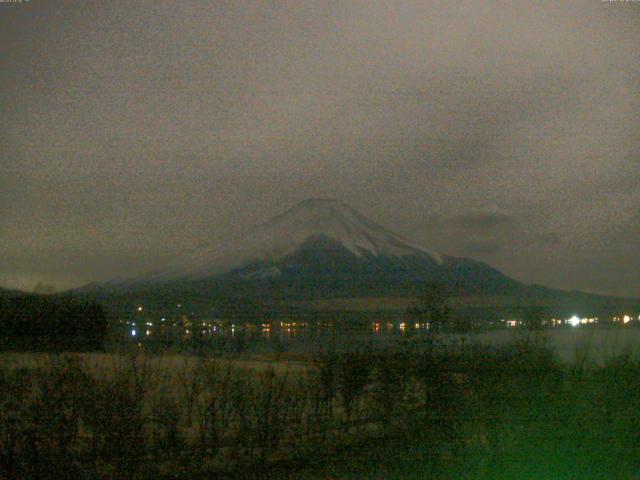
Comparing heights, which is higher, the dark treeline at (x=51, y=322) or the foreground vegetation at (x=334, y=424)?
the dark treeline at (x=51, y=322)

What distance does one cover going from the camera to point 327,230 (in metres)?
55.6

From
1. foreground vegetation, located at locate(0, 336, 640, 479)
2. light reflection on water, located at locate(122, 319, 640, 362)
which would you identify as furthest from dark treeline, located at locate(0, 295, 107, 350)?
foreground vegetation, located at locate(0, 336, 640, 479)

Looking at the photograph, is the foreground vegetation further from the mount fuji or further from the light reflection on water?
the mount fuji

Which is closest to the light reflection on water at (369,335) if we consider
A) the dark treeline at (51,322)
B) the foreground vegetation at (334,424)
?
the foreground vegetation at (334,424)

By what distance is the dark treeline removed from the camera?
20047mm

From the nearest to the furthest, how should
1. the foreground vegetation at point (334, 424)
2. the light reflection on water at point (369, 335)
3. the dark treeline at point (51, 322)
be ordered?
the foreground vegetation at point (334, 424) < the light reflection on water at point (369, 335) < the dark treeline at point (51, 322)

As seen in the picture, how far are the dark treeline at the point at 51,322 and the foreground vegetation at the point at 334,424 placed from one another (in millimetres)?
9978

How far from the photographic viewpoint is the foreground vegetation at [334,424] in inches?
299

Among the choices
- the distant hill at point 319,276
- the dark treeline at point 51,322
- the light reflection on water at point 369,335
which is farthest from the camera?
the distant hill at point 319,276

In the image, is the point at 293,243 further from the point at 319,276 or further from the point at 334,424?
the point at 334,424

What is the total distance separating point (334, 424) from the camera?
10750 mm

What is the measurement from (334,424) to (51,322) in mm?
13751

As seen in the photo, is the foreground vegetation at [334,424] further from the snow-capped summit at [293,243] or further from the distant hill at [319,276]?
the snow-capped summit at [293,243]

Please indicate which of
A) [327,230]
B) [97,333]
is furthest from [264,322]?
[327,230]
